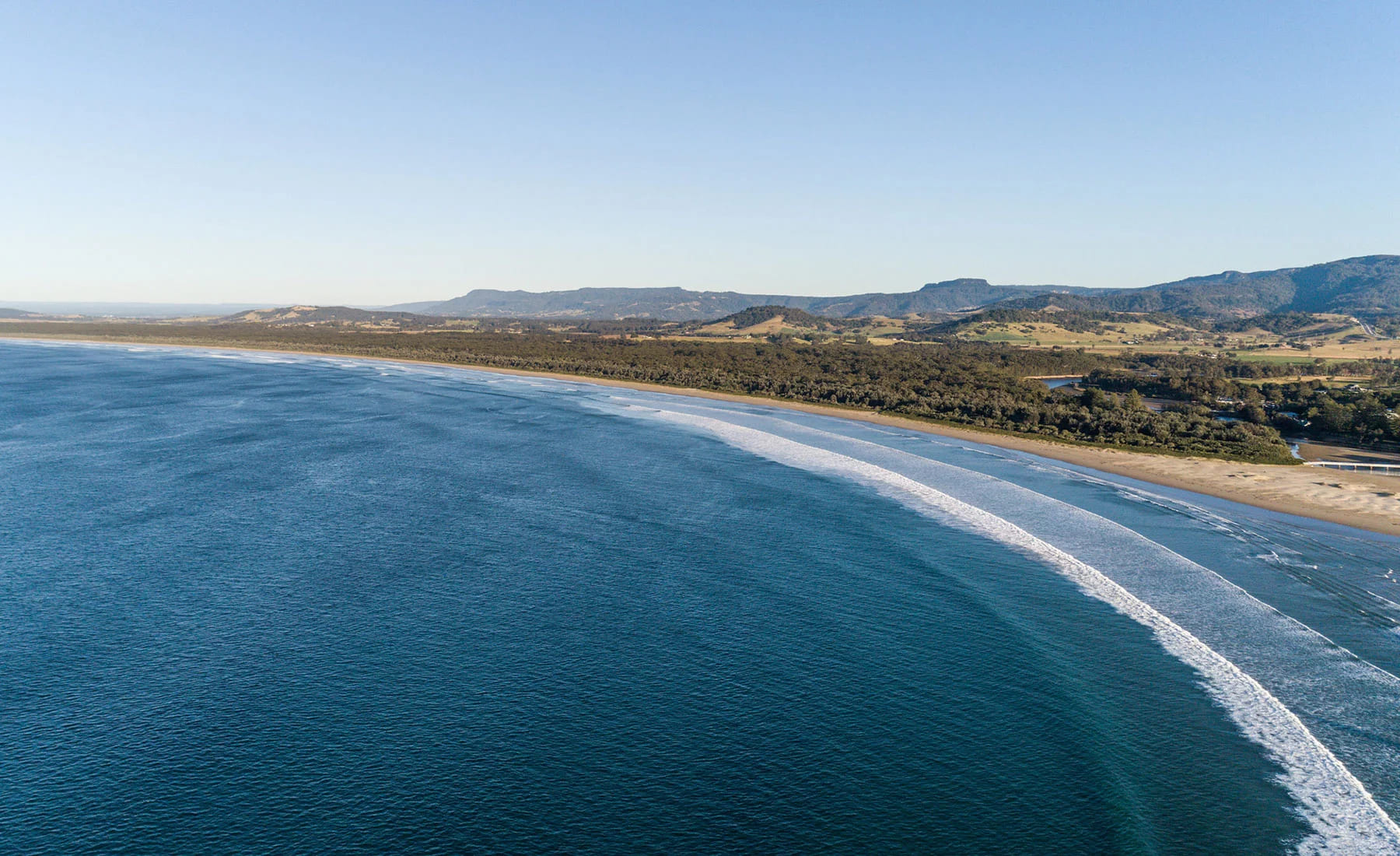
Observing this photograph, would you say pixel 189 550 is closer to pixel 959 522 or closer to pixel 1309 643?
pixel 959 522

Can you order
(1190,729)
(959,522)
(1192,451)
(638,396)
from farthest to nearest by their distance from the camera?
(638,396), (1192,451), (959,522), (1190,729)

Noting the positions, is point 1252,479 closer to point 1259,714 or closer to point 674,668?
point 1259,714

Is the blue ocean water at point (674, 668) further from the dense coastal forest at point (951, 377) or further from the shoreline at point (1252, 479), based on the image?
the dense coastal forest at point (951, 377)

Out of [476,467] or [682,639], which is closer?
[682,639]

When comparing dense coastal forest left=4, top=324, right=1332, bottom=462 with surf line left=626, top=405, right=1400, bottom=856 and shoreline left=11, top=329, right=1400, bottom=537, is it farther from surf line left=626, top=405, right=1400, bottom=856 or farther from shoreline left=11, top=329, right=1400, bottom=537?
surf line left=626, top=405, right=1400, bottom=856

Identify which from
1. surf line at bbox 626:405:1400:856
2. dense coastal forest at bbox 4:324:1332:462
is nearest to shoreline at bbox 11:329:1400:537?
dense coastal forest at bbox 4:324:1332:462

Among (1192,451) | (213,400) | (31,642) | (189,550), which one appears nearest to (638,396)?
(213,400)

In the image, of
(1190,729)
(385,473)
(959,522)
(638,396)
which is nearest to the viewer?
(1190,729)
